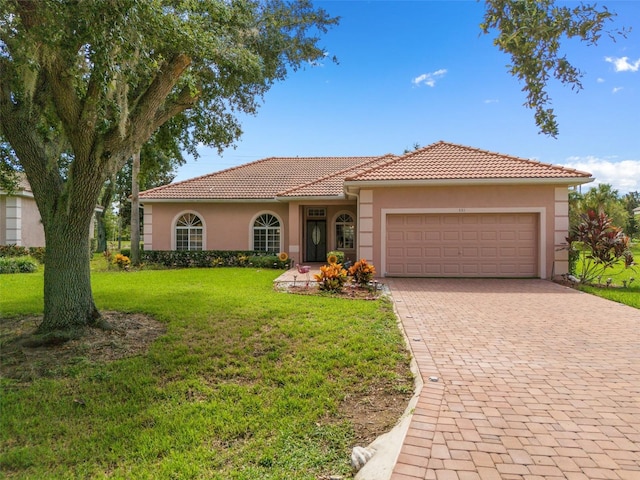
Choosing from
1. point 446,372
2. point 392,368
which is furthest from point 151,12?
point 446,372

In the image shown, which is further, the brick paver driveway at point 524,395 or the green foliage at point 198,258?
the green foliage at point 198,258

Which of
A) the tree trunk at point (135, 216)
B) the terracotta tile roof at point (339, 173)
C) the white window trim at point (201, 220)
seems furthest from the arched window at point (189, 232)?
the tree trunk at point (135, 216)

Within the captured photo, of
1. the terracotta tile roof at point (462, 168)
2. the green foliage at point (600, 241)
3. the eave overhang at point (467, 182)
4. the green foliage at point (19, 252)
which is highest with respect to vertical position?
the terracotta tile roof at point (462, 168)

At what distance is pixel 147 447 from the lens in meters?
3.23

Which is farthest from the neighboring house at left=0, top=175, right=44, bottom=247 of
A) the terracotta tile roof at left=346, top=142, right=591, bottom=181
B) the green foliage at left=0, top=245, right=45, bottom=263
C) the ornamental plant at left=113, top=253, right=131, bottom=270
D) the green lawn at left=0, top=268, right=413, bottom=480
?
the terracotta tile roof at left=346, top=142, right=591, bottom=181

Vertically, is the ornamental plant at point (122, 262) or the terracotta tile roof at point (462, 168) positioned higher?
the terracotta tile roof at point (462, 168)

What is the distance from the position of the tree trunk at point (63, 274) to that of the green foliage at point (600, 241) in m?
13.4

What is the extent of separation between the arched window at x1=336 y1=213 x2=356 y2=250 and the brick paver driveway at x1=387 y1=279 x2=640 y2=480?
9.94 meters

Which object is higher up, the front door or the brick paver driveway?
the front door

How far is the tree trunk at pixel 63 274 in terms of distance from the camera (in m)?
5.94

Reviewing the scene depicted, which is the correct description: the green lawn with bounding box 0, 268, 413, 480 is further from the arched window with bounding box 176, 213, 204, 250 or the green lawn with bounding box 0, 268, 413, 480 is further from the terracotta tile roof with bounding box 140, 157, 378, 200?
the arched window with bounding box 176, 213, 204, 250

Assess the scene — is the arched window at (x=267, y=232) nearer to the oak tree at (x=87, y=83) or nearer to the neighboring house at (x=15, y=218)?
the oak tree at (x=87, y=83)

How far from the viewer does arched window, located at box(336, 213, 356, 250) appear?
17672 mm

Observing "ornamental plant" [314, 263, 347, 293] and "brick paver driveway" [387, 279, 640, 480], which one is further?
"ornamental plant" [314, 263, 347, 293]
